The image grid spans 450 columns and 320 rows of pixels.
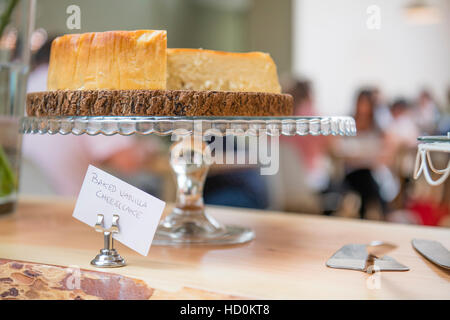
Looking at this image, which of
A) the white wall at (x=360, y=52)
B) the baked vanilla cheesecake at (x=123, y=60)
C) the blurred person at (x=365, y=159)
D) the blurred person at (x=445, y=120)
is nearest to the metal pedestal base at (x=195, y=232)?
the baked vanilla cheesecake at (x=123, y=60)

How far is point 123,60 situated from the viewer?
2.09 ft

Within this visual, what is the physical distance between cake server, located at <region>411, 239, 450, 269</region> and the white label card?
0.33 metres

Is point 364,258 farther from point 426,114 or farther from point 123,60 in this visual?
point 426,114

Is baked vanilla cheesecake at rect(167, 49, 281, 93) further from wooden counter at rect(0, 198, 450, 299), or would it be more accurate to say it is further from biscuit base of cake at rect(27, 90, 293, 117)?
wooden counter at rect(0, 198, 450, 299)

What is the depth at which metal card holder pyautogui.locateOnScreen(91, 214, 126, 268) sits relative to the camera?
0.59 metres

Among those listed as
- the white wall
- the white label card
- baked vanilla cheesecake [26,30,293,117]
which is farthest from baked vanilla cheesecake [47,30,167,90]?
the white wall

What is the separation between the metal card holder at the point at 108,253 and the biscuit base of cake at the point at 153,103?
12 centimetres

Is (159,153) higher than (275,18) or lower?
lower

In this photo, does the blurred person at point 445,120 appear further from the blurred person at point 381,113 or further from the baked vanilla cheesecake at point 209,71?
the baked vanilla cheesecake at point 209,71

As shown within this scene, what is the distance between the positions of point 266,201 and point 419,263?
198cm

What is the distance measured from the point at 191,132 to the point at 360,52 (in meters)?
4.07
